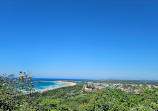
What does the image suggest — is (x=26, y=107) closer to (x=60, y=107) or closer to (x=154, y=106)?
(x=60, y=107)

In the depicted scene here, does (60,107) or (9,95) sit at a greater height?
(9,95)

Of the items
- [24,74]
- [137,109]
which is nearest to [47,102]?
[24,74]

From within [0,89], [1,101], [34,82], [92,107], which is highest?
[34,82]

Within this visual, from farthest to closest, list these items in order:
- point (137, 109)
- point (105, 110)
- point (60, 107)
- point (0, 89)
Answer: point (105, 110)
point (60, 107)
point (137, 109)
point (0, 89)

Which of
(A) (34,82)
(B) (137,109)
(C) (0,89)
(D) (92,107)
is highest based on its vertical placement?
(A) (34,82)

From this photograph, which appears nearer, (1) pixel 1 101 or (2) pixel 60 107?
(1) pixel 1 101

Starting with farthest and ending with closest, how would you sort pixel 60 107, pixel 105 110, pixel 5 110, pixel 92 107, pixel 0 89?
1. pixel 92 107
2. pixel 105 110
3. pixel 60 107
4. pixel 0 89
5. pixel 5 110

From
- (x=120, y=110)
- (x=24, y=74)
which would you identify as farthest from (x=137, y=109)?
(x=24, y=74)

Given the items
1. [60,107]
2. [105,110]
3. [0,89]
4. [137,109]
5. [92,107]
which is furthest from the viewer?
[92,107]

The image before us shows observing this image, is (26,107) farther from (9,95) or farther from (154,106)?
(154,106)
